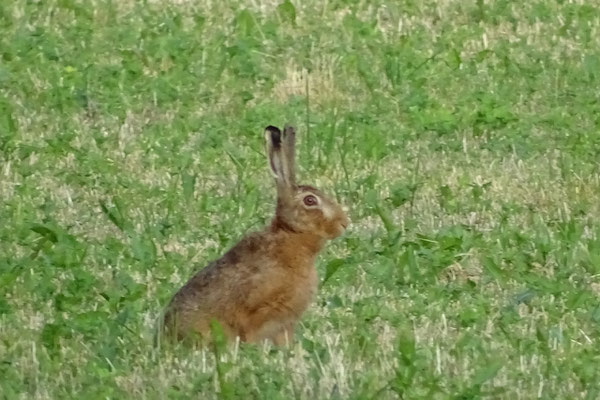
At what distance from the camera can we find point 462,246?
8.15 metres

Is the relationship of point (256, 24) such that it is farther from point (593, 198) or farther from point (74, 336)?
point (74, 336)

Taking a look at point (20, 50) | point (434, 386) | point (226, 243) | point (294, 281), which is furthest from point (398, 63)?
point (434, 386)

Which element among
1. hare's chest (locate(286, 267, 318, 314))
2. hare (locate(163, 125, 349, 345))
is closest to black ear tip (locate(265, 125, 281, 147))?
hare (locate(163, 125, 349, 345))

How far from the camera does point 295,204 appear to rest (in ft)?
22.6

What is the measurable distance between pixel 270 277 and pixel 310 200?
17.4 inches

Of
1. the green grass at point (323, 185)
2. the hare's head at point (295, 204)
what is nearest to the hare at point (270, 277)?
the hare's head at point (295, 204)

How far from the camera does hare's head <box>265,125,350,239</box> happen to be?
6.88 meters

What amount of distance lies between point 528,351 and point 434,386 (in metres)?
0.84

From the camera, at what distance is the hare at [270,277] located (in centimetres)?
650

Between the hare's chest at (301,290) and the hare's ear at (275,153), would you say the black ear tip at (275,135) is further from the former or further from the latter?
the hare's chest at (301,290)

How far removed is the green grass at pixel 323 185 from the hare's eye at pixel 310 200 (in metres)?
0.50

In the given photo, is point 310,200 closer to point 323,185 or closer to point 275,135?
point 275,135

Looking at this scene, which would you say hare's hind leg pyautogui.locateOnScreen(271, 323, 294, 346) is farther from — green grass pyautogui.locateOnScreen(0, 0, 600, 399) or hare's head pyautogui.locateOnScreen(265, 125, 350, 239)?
hare's head pyautogui.locateOnScreen(265, 125, 350, 239)

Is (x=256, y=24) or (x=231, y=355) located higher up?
(x=256, y=24)
